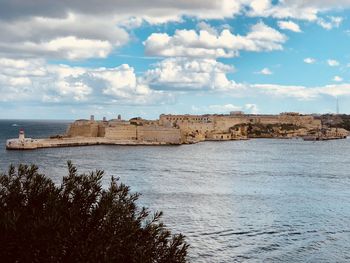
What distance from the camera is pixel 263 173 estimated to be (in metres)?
32.5

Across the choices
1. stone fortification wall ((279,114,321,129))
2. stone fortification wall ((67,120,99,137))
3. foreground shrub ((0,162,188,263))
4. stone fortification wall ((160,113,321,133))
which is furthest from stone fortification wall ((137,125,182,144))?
foreground shrub ((0,162,188,263))

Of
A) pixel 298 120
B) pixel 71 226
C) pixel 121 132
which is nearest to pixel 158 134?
pixel 121 132

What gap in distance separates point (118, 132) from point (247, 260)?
163ft

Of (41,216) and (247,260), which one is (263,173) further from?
(41,216)

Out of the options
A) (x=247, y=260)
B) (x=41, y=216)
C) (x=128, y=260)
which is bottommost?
(x=247, y=260)

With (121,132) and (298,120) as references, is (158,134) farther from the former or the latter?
(298,120)

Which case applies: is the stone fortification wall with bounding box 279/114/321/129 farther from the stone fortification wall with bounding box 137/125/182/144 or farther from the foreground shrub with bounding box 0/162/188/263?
the foreground shrub with bounding box 0/162/188/263

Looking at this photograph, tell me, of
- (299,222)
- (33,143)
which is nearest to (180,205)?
(299,222)

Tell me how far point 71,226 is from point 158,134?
56.4 metres

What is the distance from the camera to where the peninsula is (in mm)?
57625

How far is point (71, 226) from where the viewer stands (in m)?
6.92

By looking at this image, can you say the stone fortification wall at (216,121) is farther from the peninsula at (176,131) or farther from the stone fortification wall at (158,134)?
the stone fortification wall at (158,134)

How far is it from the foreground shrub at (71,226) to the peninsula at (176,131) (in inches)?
1674

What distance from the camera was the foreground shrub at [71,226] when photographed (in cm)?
656
